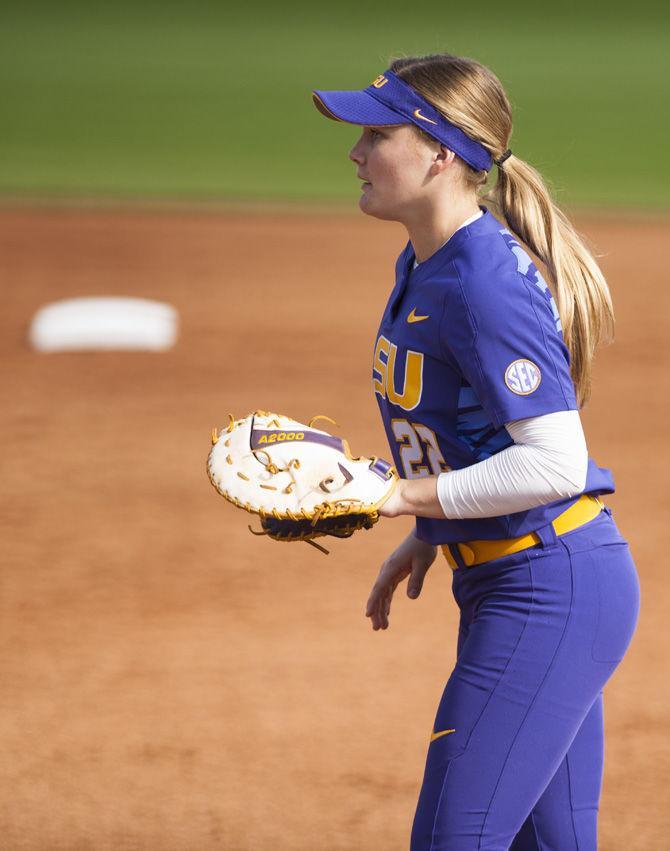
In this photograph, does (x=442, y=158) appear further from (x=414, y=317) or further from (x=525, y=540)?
(x=525, y=540)

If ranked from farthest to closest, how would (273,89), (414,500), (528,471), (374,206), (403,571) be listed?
(273,89) < (403,571) < (374,206) < (414,500) < (528,471)

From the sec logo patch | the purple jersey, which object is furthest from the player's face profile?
the sec logo patch

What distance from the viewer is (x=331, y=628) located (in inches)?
193

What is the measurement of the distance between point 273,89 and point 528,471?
2164 centimetres

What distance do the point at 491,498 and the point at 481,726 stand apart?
439mm

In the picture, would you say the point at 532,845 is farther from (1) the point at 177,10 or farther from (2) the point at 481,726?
(1) the point at 177,10

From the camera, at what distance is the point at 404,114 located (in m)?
2.49

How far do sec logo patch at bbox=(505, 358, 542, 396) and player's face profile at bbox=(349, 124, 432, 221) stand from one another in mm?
433

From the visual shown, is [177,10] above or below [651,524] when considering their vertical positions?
above

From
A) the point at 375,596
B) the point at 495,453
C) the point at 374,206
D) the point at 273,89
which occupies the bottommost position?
the point at 375,596

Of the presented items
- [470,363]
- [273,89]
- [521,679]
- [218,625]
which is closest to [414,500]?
[470,363]

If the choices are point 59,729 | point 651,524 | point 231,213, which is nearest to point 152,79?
point 231,213

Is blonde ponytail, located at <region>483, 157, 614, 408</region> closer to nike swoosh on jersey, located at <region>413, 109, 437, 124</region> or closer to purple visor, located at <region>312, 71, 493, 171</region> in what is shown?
purple visor, located at <region>312, 71, 493, 171</region>

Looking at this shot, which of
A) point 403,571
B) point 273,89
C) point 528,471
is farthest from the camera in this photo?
point 273,89
